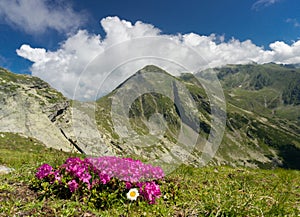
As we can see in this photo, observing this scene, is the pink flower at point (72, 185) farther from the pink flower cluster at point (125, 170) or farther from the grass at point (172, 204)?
the pink flower cluster at point (125, 170)

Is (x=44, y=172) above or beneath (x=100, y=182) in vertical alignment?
above

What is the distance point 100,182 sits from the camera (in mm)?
7578

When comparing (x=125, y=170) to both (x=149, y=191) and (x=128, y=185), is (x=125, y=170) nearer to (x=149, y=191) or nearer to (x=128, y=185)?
(x=128, y=185)

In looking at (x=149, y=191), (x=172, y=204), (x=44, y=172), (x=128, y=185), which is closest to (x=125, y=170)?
(x=128, y=185)

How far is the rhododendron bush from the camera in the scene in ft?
24.2

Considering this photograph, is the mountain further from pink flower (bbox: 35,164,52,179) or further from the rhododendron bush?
the rhododendron bush

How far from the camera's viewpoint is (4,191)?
7730 millimetres

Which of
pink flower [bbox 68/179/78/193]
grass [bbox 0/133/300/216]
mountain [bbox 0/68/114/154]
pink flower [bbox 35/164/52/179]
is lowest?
grass [bbox 0/133/300/216]

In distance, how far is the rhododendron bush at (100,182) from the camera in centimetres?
738

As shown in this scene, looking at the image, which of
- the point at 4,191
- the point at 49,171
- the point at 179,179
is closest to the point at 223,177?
the point at 179,179

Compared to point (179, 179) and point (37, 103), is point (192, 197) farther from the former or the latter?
point (37, 103)

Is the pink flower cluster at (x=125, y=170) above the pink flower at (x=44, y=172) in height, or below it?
below

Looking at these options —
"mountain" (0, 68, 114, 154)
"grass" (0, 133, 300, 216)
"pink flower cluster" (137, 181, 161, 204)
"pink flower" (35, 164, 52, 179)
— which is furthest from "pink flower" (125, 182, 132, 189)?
"mountain" (0, 68, 114, 154)

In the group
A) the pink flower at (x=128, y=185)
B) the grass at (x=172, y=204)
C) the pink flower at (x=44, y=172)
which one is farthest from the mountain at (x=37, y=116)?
the pink flower at (x=128, y=185)
